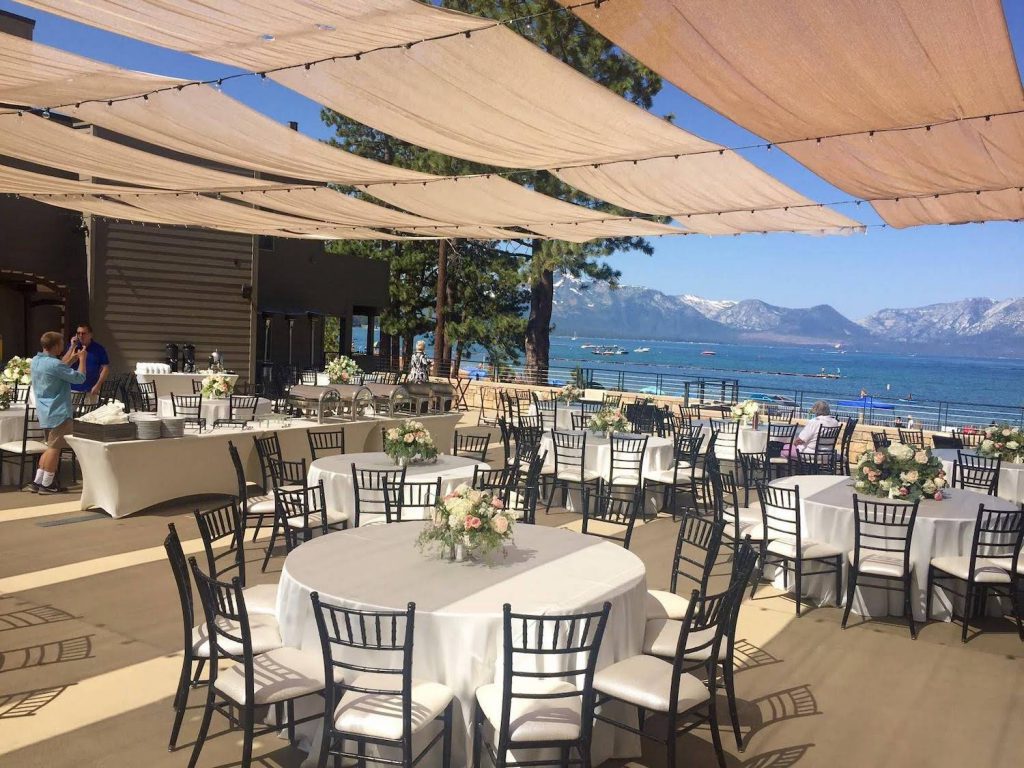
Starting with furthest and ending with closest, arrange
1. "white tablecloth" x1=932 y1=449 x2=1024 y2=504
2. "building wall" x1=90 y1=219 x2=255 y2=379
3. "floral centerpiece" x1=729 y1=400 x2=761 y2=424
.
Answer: "building wall" x1=90 y1=219 x2=255 y2=379 → "floral centerpiece" x1=729 y1=400 x2=761 y2=424 → "white tablecloth" x1=932 y1=449 x2=1024 y2=504

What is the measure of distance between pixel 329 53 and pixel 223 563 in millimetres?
4170

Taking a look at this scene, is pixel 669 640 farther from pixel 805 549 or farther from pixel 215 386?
pixel 215 386

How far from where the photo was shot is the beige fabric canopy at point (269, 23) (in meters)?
4.24

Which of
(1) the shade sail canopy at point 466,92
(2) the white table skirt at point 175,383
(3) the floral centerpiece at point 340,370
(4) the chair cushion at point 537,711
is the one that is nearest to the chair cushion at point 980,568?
(1) the shade sail canopy at point 466,92

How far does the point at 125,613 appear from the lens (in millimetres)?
5523

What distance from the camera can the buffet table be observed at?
26.5 feet

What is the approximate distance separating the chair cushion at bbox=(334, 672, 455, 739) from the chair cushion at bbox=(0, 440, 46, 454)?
24.2 feet

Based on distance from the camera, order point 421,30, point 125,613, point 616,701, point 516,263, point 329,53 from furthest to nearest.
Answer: point 516,263 → point 125,613 → point 329,53 → point 421,30 → point 616,701

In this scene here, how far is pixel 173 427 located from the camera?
27.9 ft

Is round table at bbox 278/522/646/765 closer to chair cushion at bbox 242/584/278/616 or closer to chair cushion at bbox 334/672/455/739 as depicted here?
chair cushion at bbox 334/672/455/739

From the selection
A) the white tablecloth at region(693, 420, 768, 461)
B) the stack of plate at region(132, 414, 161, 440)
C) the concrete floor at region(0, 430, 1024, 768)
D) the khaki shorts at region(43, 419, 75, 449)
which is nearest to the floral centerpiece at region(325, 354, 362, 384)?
the khaki shorts at region(43, 419, 75, 449)

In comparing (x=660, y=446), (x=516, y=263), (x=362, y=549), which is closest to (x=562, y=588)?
(x=362, y=549)

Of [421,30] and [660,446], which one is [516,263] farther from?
[421,30]

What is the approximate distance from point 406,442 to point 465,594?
137 inches
